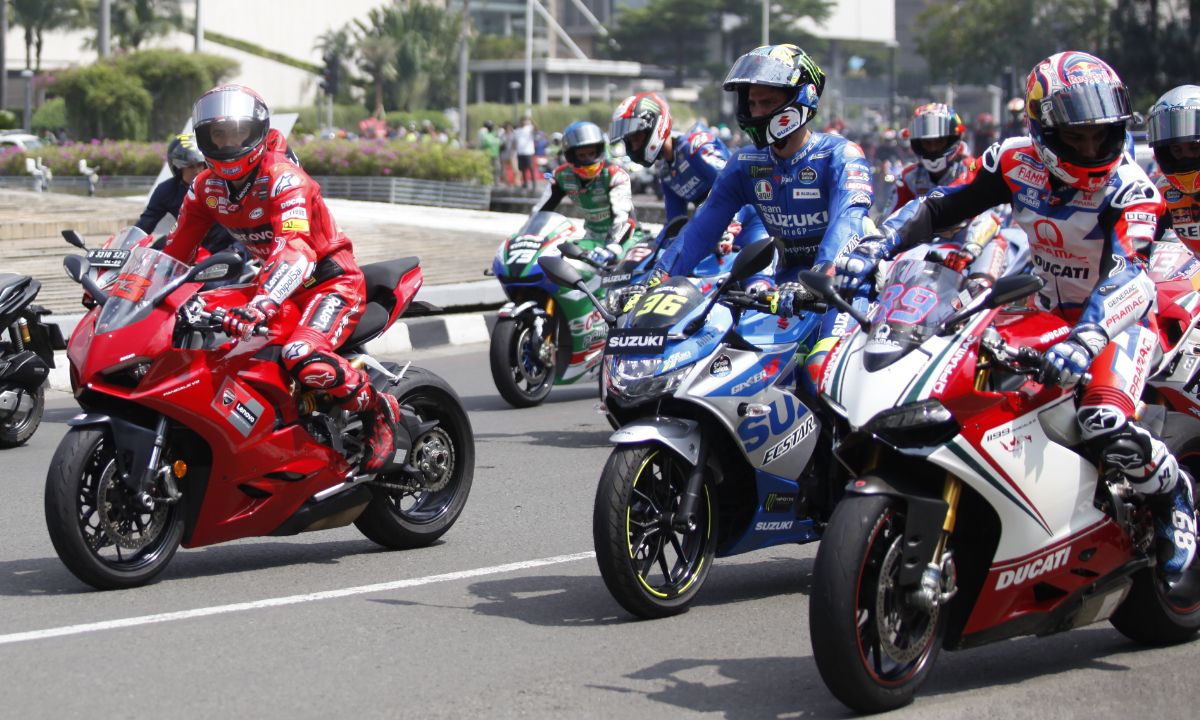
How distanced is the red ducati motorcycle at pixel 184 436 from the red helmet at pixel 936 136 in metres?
Result: 6.43

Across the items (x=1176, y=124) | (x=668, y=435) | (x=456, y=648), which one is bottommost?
(x=456, y=648)

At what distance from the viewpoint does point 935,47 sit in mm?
86250

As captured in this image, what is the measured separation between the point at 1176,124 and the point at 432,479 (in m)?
3.43

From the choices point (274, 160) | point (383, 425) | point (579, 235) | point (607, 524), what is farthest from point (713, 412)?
point (579, 235)

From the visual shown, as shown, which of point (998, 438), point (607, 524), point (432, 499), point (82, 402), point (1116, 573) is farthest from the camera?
point (432, 499)

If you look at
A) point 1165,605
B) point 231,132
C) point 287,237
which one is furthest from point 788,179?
point 1165,605

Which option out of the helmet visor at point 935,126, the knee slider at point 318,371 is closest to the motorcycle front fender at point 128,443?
the knee slider at point 318,371

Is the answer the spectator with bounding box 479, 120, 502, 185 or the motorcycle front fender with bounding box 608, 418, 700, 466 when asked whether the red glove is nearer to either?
the motorcycle front fender with bounding box 608, 418, 700, 466

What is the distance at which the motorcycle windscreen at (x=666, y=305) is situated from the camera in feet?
18.9

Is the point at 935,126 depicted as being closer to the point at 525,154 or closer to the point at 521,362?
the point at 521,362

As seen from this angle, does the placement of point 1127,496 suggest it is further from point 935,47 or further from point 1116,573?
point 935,47

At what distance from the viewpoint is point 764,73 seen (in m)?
6.69

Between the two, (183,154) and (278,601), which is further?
(183,154)

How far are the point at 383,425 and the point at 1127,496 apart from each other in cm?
302
